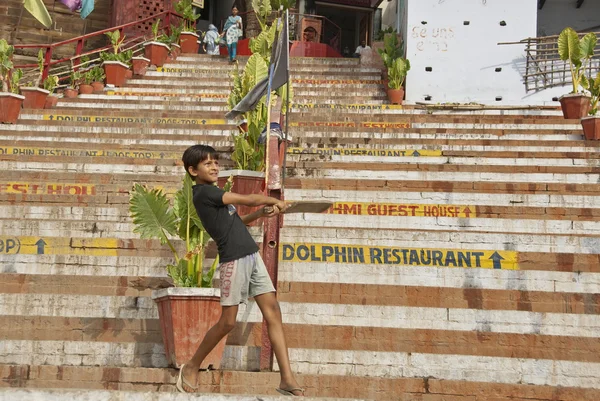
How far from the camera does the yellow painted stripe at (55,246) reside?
775cm

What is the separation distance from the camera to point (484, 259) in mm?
7293

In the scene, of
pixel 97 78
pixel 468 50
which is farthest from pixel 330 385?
pixel 468 50

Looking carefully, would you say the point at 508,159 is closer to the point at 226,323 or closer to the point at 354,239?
the point at 354,239

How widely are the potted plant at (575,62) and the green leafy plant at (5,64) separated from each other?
8724 millimetres

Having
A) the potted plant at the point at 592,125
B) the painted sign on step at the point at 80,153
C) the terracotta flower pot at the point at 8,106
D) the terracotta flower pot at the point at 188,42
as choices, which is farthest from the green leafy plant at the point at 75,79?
the potted plant at the point at 592,125

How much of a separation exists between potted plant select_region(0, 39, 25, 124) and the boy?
8887mm

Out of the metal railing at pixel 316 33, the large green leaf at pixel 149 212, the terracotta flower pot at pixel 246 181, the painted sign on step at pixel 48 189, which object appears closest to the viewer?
the large green leaf at pixel 149 212

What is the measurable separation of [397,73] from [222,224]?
11.4m

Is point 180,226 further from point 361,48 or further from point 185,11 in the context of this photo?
point 361,48

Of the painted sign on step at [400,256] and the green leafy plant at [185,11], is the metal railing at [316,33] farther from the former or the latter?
the painted sign on step at [400,256]

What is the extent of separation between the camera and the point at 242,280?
5.35 m

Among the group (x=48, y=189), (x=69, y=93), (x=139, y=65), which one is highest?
(x=139, y=65)

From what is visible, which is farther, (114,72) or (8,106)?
(114,72)

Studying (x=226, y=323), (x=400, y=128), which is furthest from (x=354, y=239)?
(x=400, y=128)
